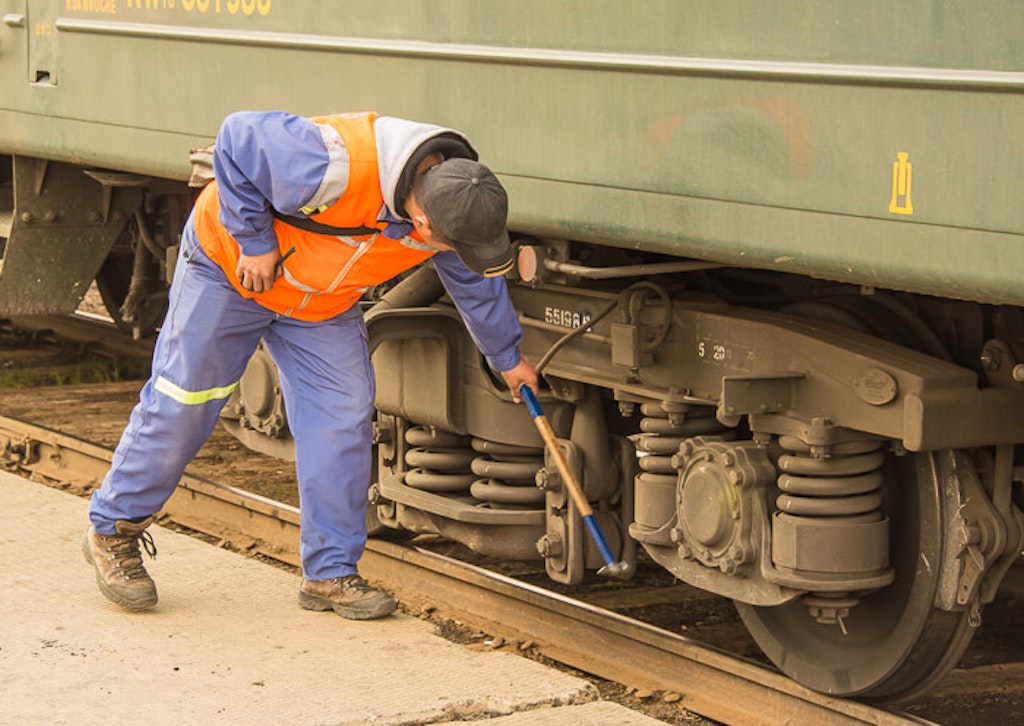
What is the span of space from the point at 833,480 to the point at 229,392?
5.68 feet

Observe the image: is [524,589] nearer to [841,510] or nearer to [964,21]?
[841,510]

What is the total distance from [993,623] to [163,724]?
9.07 feet

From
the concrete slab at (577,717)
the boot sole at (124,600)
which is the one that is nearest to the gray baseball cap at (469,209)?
the concrete slab at (577,717)

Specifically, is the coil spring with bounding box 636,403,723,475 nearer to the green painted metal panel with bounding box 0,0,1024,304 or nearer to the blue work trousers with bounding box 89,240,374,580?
the green painted metal panel with bounding box 0,0,1024,304

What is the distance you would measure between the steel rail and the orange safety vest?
1.17 m

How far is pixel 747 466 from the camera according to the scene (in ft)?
15.1

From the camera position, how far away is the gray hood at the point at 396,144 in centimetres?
438

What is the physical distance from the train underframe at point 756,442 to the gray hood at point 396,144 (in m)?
0.58

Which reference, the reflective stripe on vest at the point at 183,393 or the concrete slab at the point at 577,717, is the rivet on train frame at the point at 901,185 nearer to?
the concrete slab at the point at 577,717

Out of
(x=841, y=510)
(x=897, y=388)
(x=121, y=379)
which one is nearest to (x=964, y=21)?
(x=897, y=388)

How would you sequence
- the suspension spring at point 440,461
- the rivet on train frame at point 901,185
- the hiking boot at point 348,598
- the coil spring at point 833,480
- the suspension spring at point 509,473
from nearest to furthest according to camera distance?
the rivet on train frame at point 901,185 → the coil spring at point 833,480 → the hiking boot at point 348,598 → the suspension spring at point 509,473 → the suspension spring at point 440,461

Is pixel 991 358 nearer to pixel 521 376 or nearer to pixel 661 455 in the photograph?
pixel 661 455

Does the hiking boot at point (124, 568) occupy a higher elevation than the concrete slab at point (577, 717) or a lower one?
higher

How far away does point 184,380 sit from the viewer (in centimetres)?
496
